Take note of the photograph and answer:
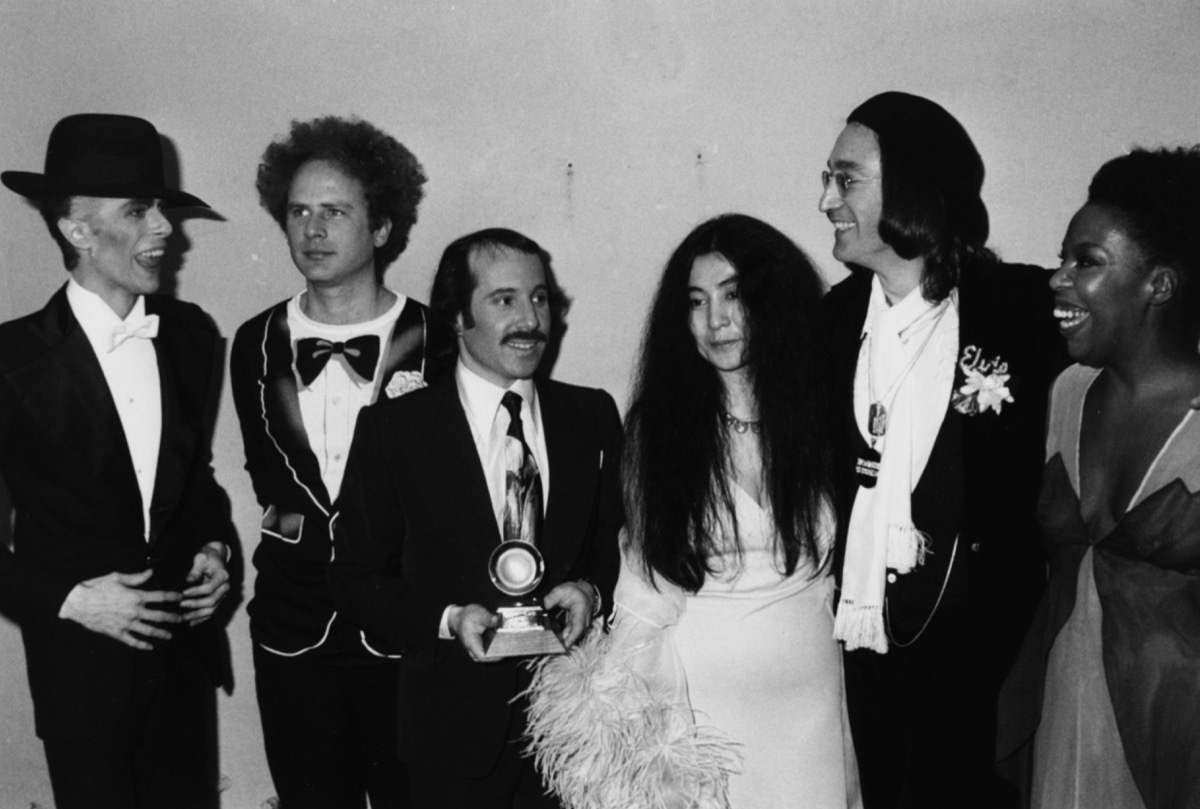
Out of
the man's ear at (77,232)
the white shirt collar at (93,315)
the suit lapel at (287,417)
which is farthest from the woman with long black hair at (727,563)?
the man's ear at (77,232)

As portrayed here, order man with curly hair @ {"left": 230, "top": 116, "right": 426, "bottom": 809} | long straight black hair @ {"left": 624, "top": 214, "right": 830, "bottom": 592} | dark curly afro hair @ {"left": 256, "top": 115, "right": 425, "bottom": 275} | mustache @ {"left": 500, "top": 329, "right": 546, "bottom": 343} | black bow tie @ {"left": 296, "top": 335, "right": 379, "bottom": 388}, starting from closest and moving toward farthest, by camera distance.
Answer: long straight black hair @ {"left": 624, "top": 214, "right": 830, "bottom": 592}
mustache @ {"left": 500, "top": 329, "right": 546, "bottom": 343}
man with curly hair @ {"left": 230, "top": 116, "right": 426, "bottom": 809}
black bow tie @ {"left": 296, "top": 335, "right": 379, "bottom": 388}
dark curly afro hair @ {"left": 256, "top": 115, "right": 425, "bottom": 275}

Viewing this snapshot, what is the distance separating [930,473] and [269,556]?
7.25 feet

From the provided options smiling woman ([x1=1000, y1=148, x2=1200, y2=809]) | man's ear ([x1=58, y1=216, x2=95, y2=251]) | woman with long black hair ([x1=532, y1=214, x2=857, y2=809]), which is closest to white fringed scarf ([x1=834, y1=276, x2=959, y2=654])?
woman with long black hair ([x1=532, y1=214, x2=857, y2=809])

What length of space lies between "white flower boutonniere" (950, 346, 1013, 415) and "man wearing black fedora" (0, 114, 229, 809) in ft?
7.61

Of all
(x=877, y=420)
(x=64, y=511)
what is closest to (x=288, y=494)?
(x=64, y=511)

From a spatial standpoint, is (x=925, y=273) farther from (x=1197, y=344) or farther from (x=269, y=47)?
(x=269, y=47)

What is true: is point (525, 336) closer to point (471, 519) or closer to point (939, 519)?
point (471, 519)

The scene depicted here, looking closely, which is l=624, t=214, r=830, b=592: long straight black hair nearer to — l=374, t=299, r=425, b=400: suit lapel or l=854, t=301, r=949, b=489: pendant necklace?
l=854, t=301, r=949, b=489: pendant necklace

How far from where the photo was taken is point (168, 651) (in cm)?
365

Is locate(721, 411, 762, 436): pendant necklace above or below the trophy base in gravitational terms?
above

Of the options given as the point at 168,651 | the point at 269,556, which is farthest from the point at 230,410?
the point at 168,651

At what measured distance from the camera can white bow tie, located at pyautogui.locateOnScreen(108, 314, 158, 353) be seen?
11.7ft

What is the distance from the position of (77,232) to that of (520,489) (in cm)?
158

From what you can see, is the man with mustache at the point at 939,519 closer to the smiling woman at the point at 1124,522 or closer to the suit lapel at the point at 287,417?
the smiling woman at the point at 1124,522
